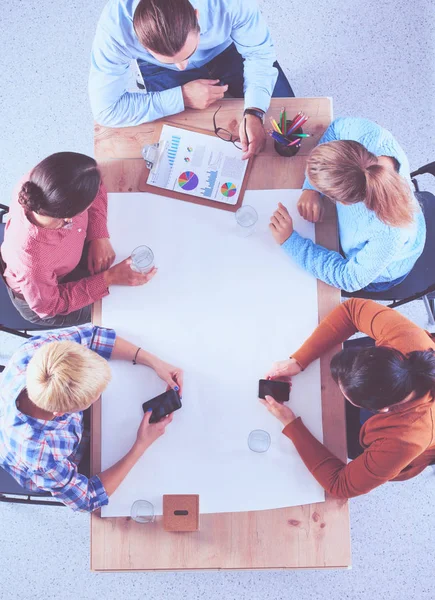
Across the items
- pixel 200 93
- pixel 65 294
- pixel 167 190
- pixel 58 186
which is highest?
pixel 200 93

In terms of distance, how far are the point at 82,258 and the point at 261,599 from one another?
1.51 m

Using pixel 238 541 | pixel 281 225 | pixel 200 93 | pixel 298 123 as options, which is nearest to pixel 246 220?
pixel 281 225

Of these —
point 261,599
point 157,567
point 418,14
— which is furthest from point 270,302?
point 418,14

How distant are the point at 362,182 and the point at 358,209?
152mm

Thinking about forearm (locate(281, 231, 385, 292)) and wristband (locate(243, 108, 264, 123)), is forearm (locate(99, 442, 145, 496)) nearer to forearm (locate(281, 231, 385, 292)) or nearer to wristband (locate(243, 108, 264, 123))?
forearm (locate(281, 231, 385, 292))

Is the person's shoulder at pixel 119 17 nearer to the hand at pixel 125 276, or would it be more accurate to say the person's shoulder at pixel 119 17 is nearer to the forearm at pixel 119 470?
the hand at pixel 125 276

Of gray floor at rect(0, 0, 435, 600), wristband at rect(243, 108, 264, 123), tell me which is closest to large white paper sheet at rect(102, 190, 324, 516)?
wristband at rect(243, 108, 264, 123)

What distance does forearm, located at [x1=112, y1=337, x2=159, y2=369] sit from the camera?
1529 millimetres

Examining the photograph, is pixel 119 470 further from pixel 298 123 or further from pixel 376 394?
pixel 298 123

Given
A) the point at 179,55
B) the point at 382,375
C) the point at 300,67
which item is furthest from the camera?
the point at 300,67

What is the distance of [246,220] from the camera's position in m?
1.62

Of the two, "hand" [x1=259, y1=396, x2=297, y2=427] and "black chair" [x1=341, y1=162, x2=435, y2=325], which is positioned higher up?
"black chair" [x1=341, y1=162, x2=435, y2=325]

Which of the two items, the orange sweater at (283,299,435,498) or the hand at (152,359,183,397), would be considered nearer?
the orange sweater at (283,299,435,498)

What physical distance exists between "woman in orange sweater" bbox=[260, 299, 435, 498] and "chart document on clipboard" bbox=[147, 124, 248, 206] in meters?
Result: 0.50
